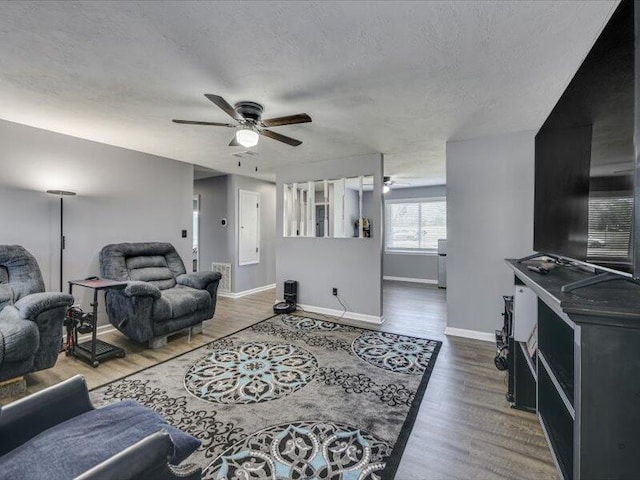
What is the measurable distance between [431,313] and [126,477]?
14.4 ft

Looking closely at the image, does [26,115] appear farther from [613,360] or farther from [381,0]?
[613,360]

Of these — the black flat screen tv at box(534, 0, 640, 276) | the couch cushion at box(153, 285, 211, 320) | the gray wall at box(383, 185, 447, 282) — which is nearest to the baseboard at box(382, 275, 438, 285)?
the gray wall at box(383, 185, 447, 282)

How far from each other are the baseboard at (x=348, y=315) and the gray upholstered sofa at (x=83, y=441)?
3.24 m

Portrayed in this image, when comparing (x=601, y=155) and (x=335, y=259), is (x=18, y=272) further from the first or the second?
(x=601, y=155)

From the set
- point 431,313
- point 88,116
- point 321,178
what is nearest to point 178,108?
point 88,116

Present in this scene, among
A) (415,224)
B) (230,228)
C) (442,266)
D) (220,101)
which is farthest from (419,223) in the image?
(220,101)

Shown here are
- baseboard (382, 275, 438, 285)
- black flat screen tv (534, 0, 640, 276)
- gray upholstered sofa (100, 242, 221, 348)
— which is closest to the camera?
black flat screen tv (534, 0, 640, 276)

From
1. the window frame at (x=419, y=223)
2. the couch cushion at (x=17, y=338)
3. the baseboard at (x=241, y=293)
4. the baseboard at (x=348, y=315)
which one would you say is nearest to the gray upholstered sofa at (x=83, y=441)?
the couch cushion at (x=17, y=338)

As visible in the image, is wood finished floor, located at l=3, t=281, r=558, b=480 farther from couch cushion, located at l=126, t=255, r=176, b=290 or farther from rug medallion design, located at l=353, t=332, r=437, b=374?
couch cushion, located at l=126, t=255, r=176, b=290

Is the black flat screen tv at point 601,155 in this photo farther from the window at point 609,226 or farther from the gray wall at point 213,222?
the gray wall at point 213,222

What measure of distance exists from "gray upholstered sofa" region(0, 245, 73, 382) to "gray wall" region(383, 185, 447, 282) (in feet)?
21.5

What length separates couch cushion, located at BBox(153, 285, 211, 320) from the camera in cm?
312

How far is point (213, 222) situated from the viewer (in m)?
5.92

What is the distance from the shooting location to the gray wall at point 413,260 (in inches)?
281
